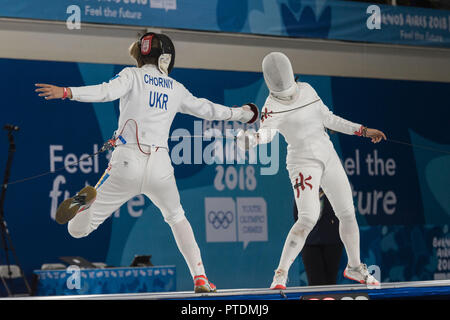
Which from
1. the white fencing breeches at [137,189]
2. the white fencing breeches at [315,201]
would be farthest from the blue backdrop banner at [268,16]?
the white fencing breeches at [315,201]

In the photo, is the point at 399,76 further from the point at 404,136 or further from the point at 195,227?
the point at 195,227

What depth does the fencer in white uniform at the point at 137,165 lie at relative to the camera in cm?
413

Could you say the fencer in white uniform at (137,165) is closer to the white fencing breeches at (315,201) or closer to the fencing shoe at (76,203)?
the fencing shoe at (76,203)

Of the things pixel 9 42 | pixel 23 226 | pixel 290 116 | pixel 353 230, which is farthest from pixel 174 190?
pixel 9 42

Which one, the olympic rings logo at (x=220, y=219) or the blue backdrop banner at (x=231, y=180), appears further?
the olympic rings logo at (x=220, y=219)

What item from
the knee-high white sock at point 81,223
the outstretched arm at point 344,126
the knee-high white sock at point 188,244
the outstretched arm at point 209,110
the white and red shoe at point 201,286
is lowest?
the white and red shoe at point 201,286

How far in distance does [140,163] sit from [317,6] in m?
3.50

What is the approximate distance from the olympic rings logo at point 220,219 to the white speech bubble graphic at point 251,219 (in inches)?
4.4

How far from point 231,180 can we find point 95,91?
10.4ft

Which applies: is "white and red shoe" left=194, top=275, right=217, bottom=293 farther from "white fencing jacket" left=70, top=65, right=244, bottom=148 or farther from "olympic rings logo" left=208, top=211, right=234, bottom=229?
"olympic rings logo" left=208, top=211, right=234, bottom=229

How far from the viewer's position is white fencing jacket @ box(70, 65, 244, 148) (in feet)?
13.8

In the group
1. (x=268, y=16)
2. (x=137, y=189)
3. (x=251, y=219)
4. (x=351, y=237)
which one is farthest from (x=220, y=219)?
(x=137, y=189)

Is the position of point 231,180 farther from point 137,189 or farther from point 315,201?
point 137,189

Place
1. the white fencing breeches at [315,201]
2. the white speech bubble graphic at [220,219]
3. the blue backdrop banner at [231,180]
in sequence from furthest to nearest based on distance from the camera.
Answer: the white speech bubble graphic at [220,219]
the blue backdrop banner at [231,180]
the white fencing breeches at [315,201]
